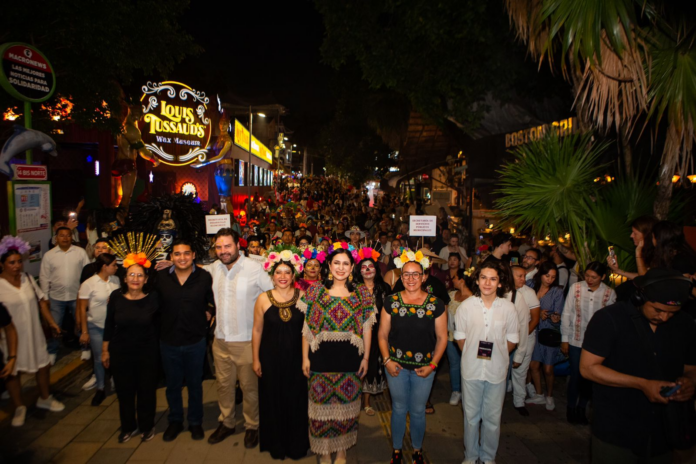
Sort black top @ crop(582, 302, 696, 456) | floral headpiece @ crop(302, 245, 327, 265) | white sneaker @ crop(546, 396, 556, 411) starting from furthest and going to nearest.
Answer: floral headpiece @ crop(302, 245, 327, 265)
white sneaker @ crop(546, 396, 556, 411)
black top @ crop(582, 302, 696, 456)

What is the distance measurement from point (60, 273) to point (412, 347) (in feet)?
16.7

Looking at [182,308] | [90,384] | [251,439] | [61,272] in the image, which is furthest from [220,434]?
[61,272]

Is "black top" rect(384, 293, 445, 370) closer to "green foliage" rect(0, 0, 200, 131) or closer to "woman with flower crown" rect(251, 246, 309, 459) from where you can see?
"woman with flower crown" rect(251, 246, 309, 459)

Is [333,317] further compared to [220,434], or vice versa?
[220,434]

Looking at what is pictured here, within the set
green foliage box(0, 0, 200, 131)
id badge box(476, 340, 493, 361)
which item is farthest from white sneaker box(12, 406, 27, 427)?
green foliage box(0, 0, 200, 131)

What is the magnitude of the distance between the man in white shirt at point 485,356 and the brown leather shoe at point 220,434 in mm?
2417

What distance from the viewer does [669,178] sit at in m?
5.07

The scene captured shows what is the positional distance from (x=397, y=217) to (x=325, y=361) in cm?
1848

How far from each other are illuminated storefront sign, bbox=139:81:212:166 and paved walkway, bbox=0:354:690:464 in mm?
6703

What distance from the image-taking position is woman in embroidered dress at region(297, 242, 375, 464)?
4.10 m

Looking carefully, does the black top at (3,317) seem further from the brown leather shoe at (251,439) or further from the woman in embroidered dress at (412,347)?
the woman in embroidered dress at (412,347)

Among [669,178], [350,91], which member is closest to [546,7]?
[669,178]

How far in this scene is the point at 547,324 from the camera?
18.3 feet

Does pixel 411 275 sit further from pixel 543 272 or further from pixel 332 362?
pixel 543 272
